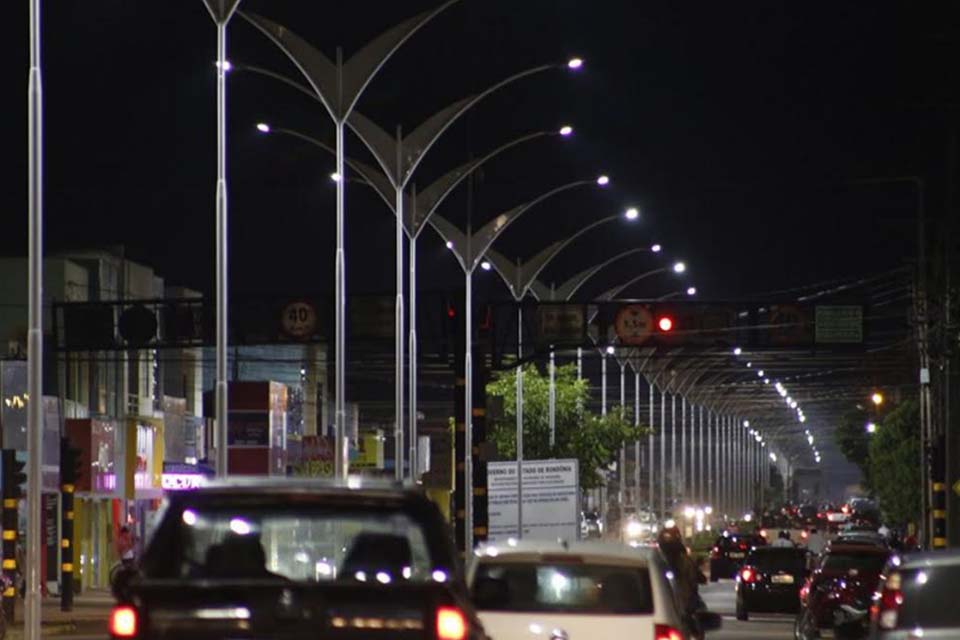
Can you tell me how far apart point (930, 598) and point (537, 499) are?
46555 millimetres

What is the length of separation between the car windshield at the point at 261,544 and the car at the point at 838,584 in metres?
19.6

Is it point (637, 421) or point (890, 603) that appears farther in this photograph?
point (637, 421)

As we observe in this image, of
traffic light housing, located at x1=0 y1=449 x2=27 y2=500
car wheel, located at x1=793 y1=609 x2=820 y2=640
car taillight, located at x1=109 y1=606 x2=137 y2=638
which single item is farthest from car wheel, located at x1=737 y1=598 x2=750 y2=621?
car taillight, located at x1=109 y1=606 x2=137 y2=638

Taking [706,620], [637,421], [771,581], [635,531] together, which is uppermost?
[637,421]

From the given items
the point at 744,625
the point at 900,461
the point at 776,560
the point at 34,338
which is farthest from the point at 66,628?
the point at 900,461

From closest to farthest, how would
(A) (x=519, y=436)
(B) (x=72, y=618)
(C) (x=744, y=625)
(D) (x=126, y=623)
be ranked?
(D) (x=126, y=623)
(C) (x=744, y=625)
(B) (x=72, y=618)
(A) (x=519, y=436)

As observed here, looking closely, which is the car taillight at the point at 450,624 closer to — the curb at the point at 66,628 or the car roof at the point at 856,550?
the car roof at the point at 856,550

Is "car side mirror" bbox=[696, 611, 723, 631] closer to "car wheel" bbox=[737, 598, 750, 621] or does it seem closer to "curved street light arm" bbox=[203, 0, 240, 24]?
"curved street light arm" bbox=[203, 0, 240, 24]

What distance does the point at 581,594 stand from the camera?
1758 centimetres

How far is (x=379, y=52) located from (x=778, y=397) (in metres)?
136

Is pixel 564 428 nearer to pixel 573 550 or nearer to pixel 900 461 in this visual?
pixel 900 461

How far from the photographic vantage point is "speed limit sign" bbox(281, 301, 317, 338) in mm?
72375

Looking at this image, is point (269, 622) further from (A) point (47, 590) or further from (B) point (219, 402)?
(A) point (47, 590)

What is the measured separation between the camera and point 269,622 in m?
11.8
